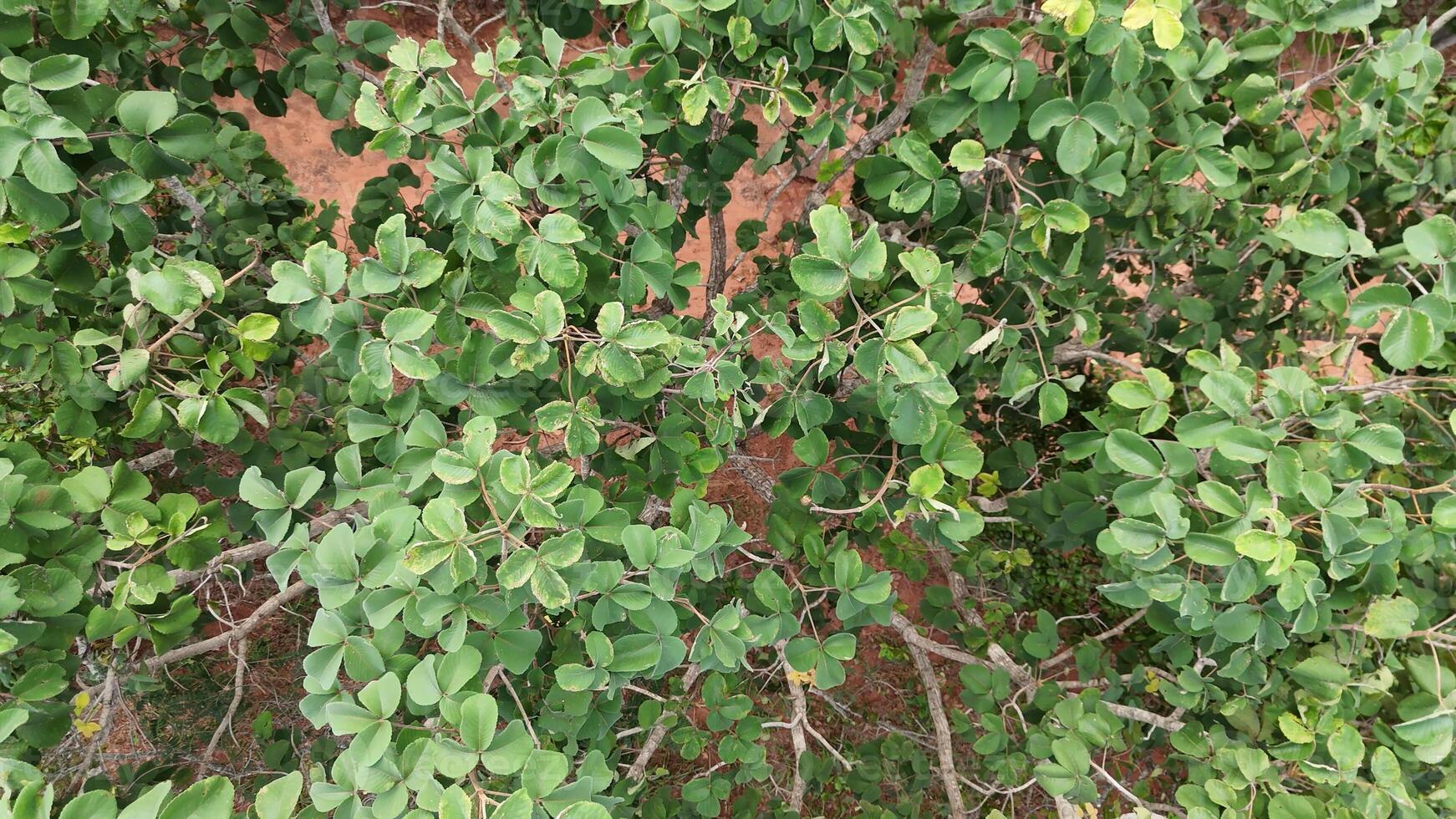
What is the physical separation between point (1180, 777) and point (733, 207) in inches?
154

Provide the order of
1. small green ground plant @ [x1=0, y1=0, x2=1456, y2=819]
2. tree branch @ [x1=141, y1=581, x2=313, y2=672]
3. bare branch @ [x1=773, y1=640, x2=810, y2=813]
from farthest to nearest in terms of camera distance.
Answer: bare branch @ [x1=773, y1=640, x2=810, y2=813] → tree branch @ [x1=141, y1=581, x2=313, y2=672] → small green ground plant @ [x1=0, y1=0, x2=1456, y2=819]

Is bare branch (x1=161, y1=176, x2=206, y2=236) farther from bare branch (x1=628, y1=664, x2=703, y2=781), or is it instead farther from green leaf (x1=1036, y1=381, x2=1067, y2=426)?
green leaf (x1=1036, y1=381, x2=1067, y2=426)

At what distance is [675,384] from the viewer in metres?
1.87

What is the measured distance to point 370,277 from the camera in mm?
1288

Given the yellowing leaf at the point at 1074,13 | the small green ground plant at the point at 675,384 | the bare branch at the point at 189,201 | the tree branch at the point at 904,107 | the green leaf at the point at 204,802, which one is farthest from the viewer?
the bare branch at the point at 189,201

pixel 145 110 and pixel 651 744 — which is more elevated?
pixel 145 110

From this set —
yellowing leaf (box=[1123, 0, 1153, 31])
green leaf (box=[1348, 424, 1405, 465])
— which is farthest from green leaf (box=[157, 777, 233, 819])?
green leaf (box=[1348, 424, 1405, 465])

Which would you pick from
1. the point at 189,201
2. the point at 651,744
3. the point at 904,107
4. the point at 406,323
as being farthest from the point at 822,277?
the point at 189,201

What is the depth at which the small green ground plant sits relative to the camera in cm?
125

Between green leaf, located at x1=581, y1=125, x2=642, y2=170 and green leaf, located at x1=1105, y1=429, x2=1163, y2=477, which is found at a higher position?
green leaf, located at x1=581, y1=125, x2=642, y2=170

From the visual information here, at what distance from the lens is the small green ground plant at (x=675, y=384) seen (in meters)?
1.25

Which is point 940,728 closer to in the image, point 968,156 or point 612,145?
point 968,156

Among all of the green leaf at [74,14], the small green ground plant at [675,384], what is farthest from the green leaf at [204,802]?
the green leaf at [74,14]

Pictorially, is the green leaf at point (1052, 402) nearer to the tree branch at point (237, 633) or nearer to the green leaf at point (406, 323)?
the green leaf at point (406, 323)
